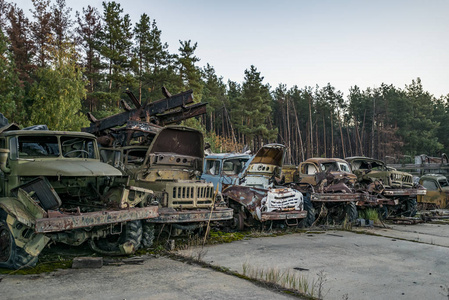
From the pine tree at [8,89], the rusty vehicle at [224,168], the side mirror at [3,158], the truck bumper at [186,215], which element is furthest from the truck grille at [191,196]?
the pine tree at [8,89]

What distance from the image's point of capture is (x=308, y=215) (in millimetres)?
10336

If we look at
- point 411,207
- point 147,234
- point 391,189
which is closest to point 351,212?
point 391,189

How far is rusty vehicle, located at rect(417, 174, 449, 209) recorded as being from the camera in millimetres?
16422

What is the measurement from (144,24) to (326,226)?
95.4 ft

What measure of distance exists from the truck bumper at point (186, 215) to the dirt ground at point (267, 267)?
58cm

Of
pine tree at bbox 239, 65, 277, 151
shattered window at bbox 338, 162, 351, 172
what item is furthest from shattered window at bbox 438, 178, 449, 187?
pine tree at bbox 239, 65, 277, 151

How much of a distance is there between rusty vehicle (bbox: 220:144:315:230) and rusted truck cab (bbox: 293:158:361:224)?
661 millimetres

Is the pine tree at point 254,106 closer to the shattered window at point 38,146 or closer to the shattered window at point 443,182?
the shattered window at point 443,182

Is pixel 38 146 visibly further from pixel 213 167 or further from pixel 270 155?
pixel 270 155

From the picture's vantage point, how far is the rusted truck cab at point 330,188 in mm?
10773

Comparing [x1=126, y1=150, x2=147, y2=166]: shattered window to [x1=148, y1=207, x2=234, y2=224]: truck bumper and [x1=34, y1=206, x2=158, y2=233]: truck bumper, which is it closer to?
[x1=148, y1=207, x2=234, y2=224]: truck bumper

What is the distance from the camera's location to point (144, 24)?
111 feet

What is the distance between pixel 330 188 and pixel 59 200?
8083 millimetres

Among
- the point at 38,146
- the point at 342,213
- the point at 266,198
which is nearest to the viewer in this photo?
the point at 38,146
